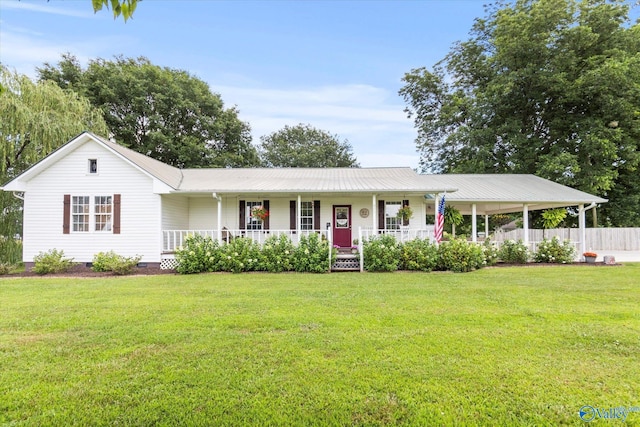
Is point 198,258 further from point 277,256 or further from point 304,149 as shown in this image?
point 304,149

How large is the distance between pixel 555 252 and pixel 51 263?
1845cm

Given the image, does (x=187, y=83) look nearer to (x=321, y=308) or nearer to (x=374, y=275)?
(x=374, y=275)

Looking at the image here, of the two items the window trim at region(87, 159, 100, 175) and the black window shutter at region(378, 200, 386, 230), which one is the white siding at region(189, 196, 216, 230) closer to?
the window trim at region(87, 159, 100, 175)

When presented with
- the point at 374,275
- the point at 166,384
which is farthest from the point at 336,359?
the point at 374,275

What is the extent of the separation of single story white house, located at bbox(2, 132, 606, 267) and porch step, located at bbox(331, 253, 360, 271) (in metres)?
1.05

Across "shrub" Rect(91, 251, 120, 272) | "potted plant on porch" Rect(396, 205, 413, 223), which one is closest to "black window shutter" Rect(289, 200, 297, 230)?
"potted plant on porch" Rect(396, 205, 413, 223)

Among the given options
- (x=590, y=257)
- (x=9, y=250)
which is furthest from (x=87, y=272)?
(x=590, y=257)

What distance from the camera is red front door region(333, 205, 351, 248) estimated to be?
14.1 metres

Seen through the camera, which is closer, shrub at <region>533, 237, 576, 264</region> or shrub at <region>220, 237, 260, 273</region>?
shrub at <region>220, 237, 260, 273</region>

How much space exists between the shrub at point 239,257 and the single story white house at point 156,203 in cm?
89

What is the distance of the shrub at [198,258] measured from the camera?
11.0 metres

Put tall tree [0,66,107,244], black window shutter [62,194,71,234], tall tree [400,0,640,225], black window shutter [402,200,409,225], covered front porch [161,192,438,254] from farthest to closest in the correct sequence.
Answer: tall tree [400,0,640,225] < covered front porch [161,192,438,254] < black window shutter [402,200,409,225] < tall tree [0,66,107,244] < black window shutter [62,194,71,234]

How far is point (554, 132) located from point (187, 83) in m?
26.8

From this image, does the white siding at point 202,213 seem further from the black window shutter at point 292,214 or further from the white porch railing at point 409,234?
the white porch railing at point 409,234
